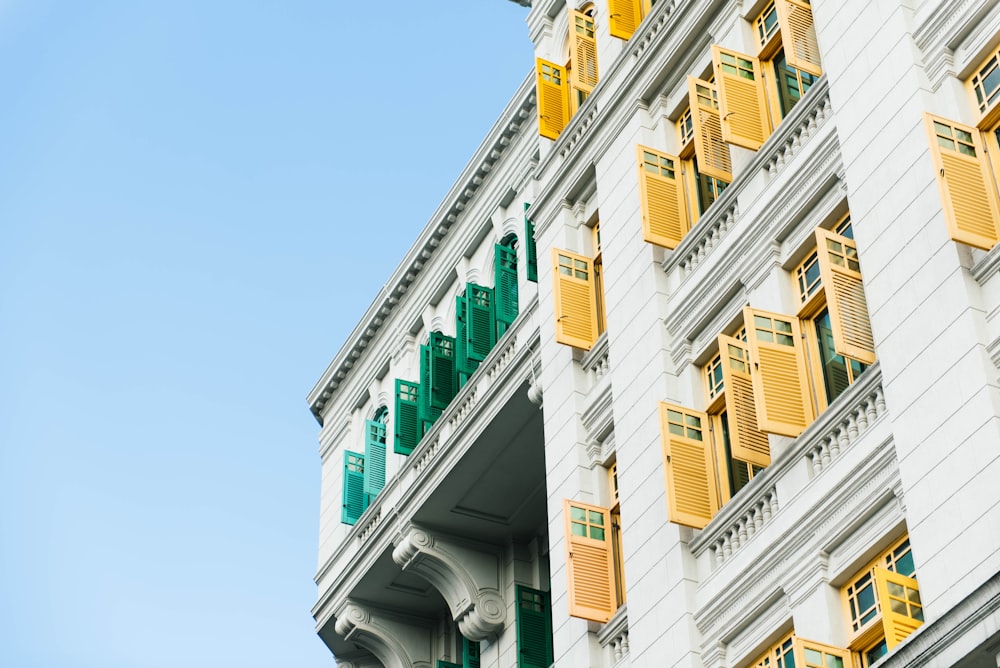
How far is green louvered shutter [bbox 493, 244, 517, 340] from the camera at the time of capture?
2919 centimetres

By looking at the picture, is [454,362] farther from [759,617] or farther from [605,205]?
[759,617]

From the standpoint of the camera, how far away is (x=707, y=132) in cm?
2188

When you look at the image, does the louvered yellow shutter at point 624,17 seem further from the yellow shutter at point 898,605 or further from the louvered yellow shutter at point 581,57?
the yellow shutter at point 898,605

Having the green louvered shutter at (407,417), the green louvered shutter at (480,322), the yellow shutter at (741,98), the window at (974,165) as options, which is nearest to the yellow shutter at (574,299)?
the yellow shutter at (741,98)

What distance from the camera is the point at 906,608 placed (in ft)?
48.6

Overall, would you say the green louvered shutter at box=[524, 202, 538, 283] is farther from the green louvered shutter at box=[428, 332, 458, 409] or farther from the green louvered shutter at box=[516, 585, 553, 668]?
the green louvered shutter at box=[516, 585, 553, 668]

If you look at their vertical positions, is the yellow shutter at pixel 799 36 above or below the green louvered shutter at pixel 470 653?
above

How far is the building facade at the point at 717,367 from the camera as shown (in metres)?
15.6

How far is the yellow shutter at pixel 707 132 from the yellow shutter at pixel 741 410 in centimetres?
341

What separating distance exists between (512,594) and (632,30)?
9.90 m

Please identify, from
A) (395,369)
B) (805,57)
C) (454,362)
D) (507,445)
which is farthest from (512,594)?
(805,57)

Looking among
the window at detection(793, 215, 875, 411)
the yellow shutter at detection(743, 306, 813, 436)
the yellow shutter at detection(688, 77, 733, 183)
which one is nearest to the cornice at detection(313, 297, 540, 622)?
the yellow shutter at detection(688, 77, 733, 183)

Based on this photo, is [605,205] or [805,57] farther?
[605,205]

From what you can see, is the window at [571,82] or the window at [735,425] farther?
the window at [571,82]
